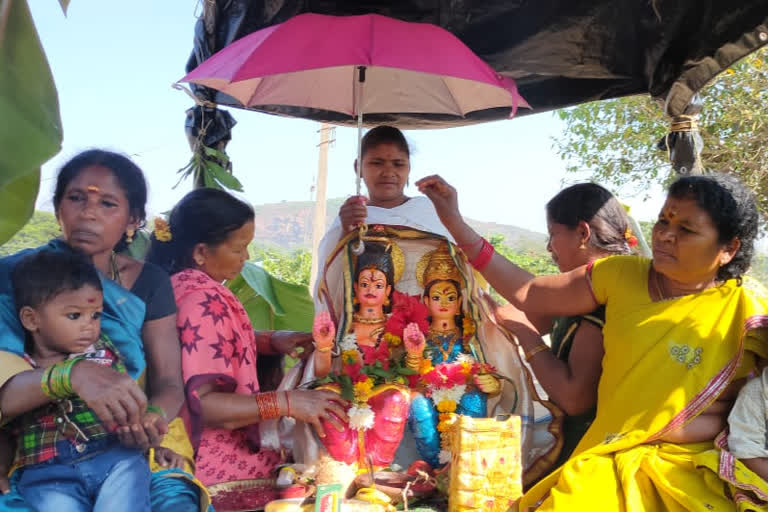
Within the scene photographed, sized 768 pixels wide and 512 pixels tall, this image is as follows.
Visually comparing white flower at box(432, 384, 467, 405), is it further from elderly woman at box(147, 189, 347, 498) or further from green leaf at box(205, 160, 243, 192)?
green leaf at box(205, 160, 243, 192)

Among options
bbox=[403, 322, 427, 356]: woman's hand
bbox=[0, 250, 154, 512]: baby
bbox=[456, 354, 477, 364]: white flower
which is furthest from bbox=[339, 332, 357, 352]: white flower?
bbox=[0, 250, 154, 512]: baby

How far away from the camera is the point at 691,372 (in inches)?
104

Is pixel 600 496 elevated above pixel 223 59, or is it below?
below

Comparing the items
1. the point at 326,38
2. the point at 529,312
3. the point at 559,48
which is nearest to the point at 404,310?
the point at 529,312

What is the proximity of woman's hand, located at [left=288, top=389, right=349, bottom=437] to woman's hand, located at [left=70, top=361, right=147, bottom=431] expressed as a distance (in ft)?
3.21

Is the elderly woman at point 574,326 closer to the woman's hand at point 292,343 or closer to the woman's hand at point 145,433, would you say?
the woman's hand at point 292,343

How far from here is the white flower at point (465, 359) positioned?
3.53 m

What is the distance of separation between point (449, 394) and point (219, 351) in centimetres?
119

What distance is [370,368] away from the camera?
341 centimetres

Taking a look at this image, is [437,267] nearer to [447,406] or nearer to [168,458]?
[447,406]

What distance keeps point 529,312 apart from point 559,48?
1.97 meters

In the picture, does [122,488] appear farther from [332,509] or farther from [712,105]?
[712,105]

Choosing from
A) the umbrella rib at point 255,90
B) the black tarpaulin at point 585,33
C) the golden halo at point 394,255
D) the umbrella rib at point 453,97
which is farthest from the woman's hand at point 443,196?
the umbrella rib at point 255,90

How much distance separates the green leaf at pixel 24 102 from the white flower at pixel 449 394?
7.83ft
